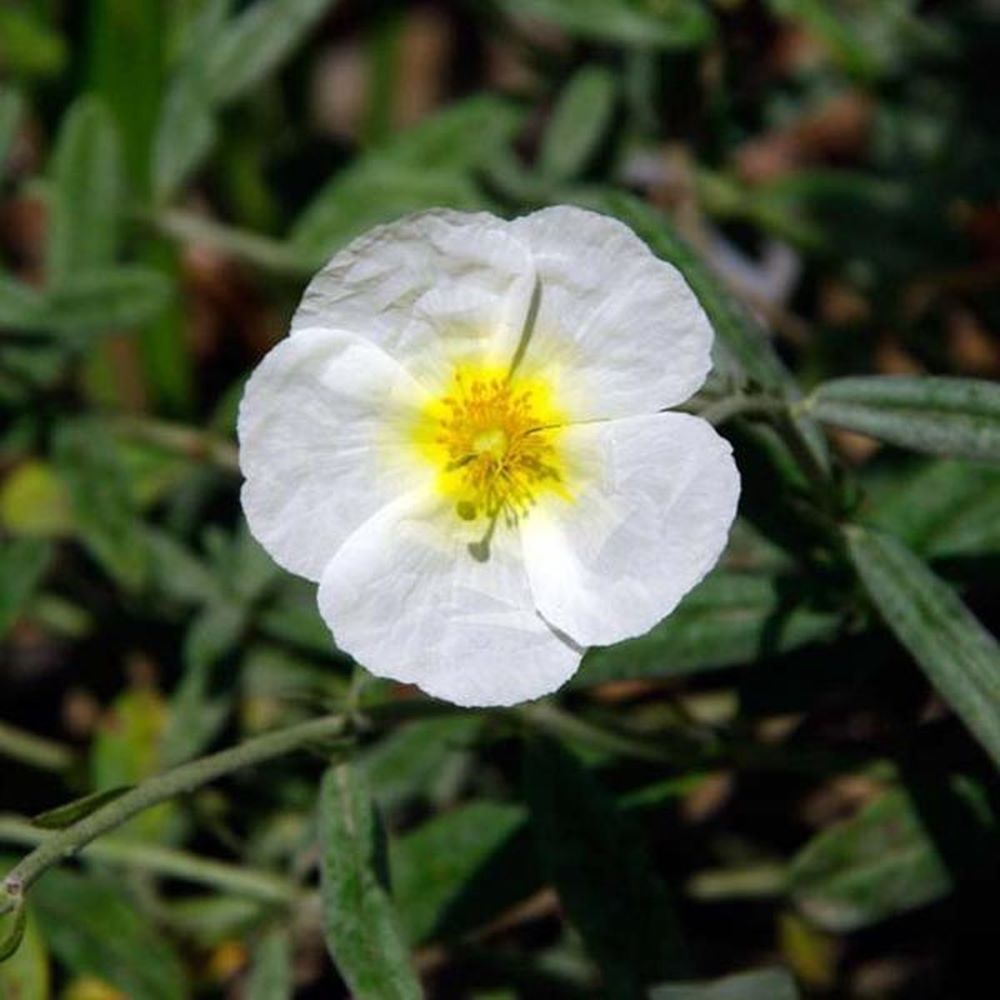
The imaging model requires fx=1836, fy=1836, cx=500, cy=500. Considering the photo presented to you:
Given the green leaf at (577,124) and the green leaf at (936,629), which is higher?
the green leaf at (936,629)

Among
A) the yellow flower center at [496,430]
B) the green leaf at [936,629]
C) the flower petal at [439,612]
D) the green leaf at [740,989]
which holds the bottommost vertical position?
the green leaf at [740,989]

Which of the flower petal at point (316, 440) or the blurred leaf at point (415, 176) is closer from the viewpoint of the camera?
the flower petal at point (316, 440)

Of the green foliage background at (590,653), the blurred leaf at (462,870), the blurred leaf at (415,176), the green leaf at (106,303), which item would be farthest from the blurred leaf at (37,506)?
the blurred leaf at (462,870)

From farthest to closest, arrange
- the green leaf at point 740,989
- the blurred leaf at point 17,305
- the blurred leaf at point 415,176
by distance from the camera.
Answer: the blurred leaf at point 415,176, the blurred leaf at point 17,305, the green leaf at point 740,989

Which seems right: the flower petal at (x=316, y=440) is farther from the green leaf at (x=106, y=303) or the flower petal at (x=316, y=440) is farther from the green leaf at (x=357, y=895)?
the green leaf at (x=106, y=303)

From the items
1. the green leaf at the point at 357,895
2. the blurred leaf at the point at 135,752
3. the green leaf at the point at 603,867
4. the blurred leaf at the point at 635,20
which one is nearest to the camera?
the green leaf at the point at 357,895

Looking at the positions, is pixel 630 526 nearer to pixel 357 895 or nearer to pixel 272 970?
pixel 357 895

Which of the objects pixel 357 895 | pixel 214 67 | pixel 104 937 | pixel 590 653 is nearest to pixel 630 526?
pixel 590 653

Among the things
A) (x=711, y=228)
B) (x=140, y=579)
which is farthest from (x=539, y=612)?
(x=711, y=228)

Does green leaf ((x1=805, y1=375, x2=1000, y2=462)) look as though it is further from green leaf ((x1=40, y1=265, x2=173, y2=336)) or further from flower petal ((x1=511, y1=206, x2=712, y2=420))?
green leaf ((x1=40, y1=265, x2=173, y2=336))
